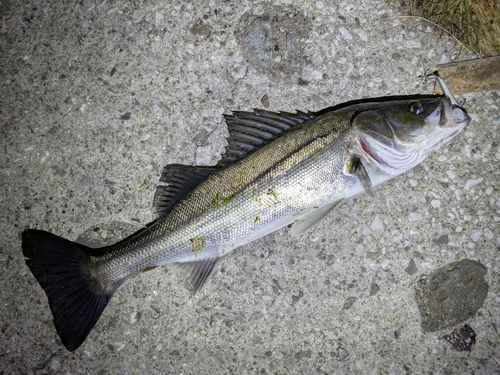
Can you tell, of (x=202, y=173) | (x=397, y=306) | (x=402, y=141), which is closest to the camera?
(x=402, y=141)

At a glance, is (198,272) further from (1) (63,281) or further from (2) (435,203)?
(2) (435,203)

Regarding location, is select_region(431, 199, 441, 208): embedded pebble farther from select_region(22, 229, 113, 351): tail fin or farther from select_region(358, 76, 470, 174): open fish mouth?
select_region(22, 229, 113, 351): tail fin

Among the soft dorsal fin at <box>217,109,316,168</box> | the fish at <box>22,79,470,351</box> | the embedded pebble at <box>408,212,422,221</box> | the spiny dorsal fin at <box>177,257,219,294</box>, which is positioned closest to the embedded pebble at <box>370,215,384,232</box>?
the embedded pebble at <box>408,212,422,221</box>

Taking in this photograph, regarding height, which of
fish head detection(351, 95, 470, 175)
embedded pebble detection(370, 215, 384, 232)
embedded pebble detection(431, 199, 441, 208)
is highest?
fish head detection(351, 95, 470, 175)

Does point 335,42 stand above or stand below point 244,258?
above

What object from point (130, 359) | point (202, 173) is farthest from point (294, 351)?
point (202, 173)

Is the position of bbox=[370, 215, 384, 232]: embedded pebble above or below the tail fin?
above

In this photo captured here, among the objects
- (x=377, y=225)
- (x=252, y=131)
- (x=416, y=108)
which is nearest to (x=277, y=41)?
(x=252, y=131)

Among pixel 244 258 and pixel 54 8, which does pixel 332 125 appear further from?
pixel 54 8

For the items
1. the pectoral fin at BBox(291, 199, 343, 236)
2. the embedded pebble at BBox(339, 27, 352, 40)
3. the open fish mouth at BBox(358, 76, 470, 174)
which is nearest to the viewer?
the open fish mouth at BBox(358, 76, 470, 174)
